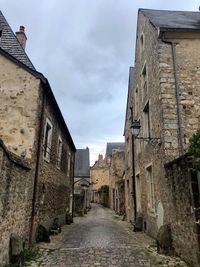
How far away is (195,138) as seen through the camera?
3.98 meters

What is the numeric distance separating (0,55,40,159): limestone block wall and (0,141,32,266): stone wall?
1.02 meters

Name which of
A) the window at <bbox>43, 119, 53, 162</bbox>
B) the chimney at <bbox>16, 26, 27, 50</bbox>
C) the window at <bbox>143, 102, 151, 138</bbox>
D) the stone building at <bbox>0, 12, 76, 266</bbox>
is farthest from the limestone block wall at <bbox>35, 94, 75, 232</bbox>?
the window at <bbox>143, 102, 151, 138</bbox>

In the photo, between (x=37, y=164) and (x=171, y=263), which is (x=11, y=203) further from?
(x=171, y=263)

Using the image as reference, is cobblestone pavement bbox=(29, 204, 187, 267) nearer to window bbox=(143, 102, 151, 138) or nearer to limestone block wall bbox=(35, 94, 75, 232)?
limestone block wall bbox=(35, 94, 75, 232)

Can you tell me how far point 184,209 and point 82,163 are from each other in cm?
2809

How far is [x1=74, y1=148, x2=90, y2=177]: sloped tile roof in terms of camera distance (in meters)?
31.7

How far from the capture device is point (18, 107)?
23.2 ft

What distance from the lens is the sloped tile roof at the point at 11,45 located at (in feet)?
25.5

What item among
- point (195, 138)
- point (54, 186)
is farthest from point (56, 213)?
point (195, 138)

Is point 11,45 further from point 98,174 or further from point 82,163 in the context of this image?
point 98,174

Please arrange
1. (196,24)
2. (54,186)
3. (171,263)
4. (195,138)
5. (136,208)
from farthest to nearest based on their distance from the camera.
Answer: (136,208) → (54,186) → (196,24) → (171,263) → (195,138)

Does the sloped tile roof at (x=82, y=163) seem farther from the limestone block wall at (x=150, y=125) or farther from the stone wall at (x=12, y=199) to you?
the stone wall at (x=12, y=199)

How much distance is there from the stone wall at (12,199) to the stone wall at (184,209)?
3763 mm

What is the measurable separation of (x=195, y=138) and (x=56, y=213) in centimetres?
819
